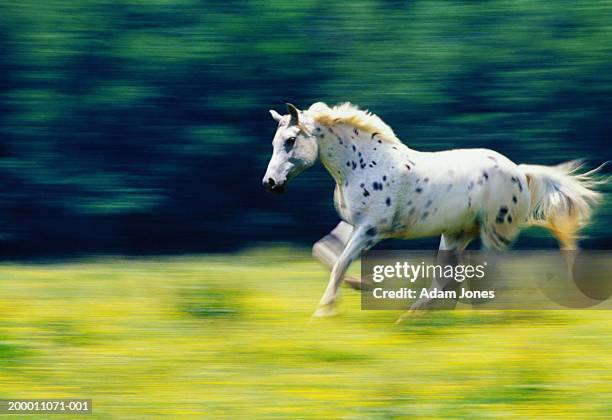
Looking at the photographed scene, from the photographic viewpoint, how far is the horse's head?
8648 mm

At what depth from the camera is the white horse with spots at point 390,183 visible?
8.59 meters

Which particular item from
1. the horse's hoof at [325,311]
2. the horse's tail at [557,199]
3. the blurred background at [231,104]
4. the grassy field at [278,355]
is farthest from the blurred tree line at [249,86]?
the horse's hoof at [325,311]

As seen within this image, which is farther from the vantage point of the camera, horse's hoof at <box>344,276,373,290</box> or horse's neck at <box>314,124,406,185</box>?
horse's hoof at <box>344,276,373,290</box>

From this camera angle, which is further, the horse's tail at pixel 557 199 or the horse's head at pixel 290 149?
the horse's tail at pixel 557 199

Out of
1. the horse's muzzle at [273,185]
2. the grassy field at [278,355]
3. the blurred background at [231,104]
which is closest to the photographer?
the grassy field at [278,355]

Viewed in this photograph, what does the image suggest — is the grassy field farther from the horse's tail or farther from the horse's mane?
the horse's mane

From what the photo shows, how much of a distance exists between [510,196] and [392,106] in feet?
10.3

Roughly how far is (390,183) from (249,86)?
144 inches

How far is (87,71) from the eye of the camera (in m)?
11.9

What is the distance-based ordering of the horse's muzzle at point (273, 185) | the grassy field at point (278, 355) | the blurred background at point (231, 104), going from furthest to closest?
the blurred background at point (231, 104) < the horse's muzzle at point (273, 185) < the grassy field at point (278, 355)

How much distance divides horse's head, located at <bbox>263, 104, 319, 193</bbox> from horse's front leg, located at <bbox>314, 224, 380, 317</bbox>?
1.99 ft

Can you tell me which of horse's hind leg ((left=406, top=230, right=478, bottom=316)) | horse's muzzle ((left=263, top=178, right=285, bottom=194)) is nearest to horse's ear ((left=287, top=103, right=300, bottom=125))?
horse's muzzle ((left=263, top=178, right=285, bottom=194))

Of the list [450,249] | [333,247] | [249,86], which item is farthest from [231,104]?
[450,249]

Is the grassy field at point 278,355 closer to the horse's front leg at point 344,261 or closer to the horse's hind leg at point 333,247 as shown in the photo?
the horse's front leg at point 344,261
